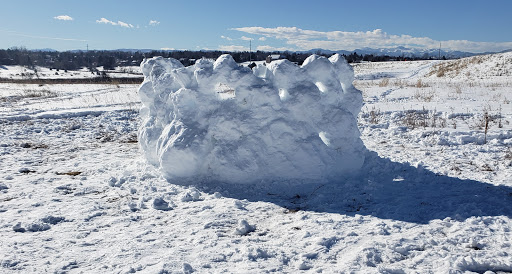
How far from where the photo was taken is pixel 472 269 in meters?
3.28

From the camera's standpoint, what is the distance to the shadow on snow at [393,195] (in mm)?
4508

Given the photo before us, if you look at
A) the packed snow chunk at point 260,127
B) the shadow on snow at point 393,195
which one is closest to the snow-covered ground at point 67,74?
the packed snow chunk at point 260,127

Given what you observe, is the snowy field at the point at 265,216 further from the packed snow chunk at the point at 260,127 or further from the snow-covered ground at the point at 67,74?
the snow-covered ground at the point at 67,74

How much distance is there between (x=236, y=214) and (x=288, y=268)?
1.46m

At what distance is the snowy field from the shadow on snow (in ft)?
0.08

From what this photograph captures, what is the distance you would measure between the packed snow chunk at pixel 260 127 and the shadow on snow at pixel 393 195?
0.28 meters

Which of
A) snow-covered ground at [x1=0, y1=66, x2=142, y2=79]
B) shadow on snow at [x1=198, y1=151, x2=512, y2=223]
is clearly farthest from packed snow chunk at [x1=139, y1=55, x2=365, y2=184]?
snow-covered ground at [x1=0, y1=66, x2=142, y2=79]

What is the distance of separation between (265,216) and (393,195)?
6.58 feet

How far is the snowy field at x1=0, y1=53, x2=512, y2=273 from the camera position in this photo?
3.53m

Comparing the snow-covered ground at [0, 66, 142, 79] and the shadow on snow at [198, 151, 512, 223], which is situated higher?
the snow-covered ground at [0, 66, 142, 79]

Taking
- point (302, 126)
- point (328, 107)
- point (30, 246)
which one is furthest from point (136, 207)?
point (328, 107)

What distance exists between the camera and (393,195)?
5172mm

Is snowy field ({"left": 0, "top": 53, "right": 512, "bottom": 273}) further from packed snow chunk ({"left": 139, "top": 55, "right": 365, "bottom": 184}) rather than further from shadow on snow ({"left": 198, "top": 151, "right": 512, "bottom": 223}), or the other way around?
packed snow chunk ({"left": 139, "top": 55, "right": 365, "bottom": 184})

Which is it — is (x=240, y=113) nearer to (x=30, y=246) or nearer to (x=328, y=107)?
(x=328, y=107)
